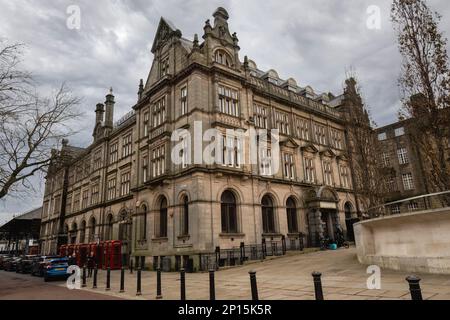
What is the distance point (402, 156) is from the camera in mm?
39938

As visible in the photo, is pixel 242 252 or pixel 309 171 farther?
pixel 309 171

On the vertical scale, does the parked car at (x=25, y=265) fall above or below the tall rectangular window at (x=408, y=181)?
below

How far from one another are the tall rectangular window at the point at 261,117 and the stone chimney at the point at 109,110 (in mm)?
22042

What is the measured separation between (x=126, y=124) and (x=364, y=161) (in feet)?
82.8

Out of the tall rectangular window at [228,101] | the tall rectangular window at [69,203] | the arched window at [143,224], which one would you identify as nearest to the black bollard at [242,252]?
the arched window at [143,224]

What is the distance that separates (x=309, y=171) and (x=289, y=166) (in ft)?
10.5

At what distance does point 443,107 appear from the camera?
1328 centimetres

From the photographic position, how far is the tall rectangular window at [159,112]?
25.9 meters

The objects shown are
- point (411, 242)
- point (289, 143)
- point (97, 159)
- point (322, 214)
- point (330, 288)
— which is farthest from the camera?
point (97, 159)

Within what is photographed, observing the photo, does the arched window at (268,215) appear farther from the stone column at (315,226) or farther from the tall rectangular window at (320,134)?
the tall rectangular window at (320,134)

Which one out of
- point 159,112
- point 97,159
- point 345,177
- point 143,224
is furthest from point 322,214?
point 97,159

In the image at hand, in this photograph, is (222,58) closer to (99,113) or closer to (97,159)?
(97,159)
